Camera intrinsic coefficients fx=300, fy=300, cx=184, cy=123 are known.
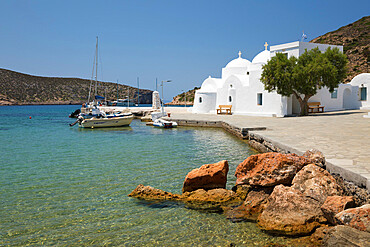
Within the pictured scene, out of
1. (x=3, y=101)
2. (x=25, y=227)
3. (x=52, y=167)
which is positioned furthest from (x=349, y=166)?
(x=3, y=101)

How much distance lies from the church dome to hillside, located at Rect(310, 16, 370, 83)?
90.4 feet

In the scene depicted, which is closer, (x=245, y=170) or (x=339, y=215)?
(x=339, y=215)

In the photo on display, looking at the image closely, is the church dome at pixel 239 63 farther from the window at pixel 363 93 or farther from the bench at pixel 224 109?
the window at pixel 363 93

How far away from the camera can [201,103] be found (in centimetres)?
3572

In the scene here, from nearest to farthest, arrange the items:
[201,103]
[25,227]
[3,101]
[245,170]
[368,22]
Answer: [25,227] < [245,170] < [201,103] < [368,22] < [3,101]

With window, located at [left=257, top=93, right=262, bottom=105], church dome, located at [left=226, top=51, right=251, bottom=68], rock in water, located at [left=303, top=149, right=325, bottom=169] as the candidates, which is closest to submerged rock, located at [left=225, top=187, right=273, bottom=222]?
rock in water, located at [left=303, top=149, right=325, bottom=169]

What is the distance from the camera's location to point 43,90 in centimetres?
13325

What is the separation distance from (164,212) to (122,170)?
161 inches

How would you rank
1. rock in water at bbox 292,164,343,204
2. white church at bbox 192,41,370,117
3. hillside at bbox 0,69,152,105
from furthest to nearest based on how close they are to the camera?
hillside at bbox 0,69,152,105 → white church at bbox 192,41,370,117 → rock in water at bbox 292,164,343,204

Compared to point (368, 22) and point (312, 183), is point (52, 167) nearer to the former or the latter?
point (312, 183)

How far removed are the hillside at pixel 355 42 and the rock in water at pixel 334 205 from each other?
54.9m

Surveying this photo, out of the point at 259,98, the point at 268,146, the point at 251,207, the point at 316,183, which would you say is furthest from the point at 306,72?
the point at 251,207

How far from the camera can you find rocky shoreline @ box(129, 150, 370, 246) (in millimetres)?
4341

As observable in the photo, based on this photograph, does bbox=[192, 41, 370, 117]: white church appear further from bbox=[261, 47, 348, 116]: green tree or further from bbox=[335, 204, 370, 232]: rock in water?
bbox=[335, 204, 370, 232]: rock in water
